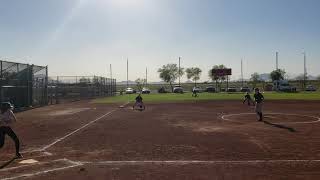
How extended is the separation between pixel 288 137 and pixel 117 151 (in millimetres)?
6412

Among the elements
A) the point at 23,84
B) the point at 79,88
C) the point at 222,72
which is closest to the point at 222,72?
the point at 222,72

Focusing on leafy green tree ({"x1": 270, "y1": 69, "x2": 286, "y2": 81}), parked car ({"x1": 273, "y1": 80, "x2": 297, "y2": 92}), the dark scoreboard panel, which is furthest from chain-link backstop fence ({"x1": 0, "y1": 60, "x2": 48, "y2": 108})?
leafy green tree ({"x1": 270, "y1": 69, "x2": 286, "y2": 81})

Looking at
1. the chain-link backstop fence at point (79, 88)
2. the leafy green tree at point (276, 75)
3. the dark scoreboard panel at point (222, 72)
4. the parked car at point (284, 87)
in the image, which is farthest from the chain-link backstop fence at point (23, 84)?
the leafy green tree at point (276, 75)

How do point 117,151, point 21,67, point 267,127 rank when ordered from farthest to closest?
point 21,67 < point 267,127 < point 117,151

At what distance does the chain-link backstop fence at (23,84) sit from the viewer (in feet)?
106

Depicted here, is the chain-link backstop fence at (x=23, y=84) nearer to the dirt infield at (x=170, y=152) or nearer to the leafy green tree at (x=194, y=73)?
the dirt infield at (x=170, y=152)

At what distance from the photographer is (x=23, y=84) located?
36469 mm

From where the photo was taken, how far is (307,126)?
19703 millimetres

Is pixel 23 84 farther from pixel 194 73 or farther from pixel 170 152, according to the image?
pixel 194 73

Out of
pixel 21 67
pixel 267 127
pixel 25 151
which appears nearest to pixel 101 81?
pixel 21 67

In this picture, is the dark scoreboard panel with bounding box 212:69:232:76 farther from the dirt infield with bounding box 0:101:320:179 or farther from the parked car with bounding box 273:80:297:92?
the dirt infield with bounding box 0:101:320:179

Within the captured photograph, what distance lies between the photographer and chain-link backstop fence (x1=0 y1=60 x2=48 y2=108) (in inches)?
1268

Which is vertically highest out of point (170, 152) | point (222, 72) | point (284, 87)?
point (222, 72)

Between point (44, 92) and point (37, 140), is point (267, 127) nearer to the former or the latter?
point (37, 140)
